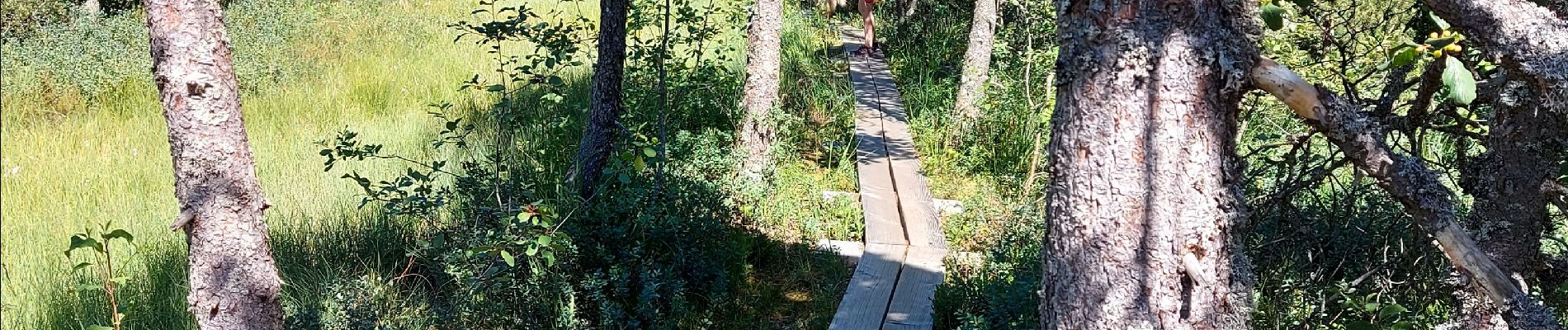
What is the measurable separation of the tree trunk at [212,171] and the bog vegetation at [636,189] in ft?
1.05

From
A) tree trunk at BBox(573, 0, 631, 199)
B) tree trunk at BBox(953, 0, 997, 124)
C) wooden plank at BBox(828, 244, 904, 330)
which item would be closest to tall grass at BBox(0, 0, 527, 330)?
tree trunk at BBox(573, 0, 631, 199)

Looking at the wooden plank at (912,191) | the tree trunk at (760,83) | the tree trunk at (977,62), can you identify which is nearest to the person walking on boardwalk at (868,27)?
the tree trunk at (977,62)

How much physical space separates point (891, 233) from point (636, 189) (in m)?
1.43

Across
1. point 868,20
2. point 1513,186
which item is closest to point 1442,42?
point 1513,186

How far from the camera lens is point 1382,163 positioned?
200 cm

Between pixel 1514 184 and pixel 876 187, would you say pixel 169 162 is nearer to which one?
pixel 876 187

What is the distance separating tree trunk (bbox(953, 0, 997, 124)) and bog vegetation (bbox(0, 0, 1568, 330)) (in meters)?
0.12

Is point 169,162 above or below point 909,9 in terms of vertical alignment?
below

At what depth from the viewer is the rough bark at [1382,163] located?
190 cm

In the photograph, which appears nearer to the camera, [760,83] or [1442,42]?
Answer: [1442,42]

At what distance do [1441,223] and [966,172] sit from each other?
17.0ft

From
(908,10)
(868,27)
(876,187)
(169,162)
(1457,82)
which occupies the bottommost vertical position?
(169,162)

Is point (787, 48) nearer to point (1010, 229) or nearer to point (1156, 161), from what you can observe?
point (1010, 229)

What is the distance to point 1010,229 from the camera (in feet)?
17.7
